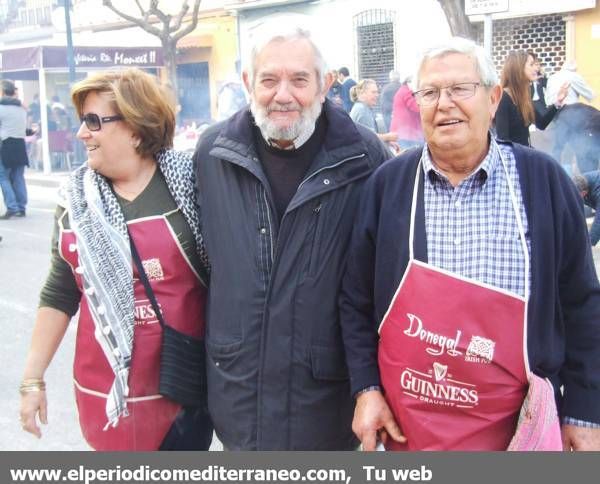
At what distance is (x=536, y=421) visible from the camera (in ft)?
6.57

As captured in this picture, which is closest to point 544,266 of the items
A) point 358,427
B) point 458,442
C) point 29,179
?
point 458,442

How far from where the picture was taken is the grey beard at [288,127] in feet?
7.88

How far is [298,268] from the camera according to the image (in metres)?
2.37

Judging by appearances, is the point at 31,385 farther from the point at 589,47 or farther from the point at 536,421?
the point at 589,47

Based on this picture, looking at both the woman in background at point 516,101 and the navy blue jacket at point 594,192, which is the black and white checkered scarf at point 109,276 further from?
the navy blue jacket at point 594,192

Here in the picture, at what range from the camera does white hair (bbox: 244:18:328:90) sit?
2402 millimetres

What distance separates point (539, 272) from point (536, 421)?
38 cm

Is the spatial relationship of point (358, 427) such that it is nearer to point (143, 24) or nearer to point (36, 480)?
point (36, 480)

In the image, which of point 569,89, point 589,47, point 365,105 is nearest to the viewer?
point 569,89

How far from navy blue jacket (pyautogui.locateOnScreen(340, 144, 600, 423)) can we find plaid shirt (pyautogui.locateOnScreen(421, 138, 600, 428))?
0.03m

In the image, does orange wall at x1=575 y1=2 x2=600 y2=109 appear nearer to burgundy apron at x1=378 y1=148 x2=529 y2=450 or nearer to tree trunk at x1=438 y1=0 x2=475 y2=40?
tree trunk at x1=438 y1=0 x2=475 y2=40

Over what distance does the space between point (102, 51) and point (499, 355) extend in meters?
16.9

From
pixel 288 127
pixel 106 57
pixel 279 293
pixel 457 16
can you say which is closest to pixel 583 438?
pixel 279 293

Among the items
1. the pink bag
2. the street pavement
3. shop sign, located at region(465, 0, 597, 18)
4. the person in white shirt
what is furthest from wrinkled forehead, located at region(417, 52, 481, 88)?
shop sign, located at region(465, 0, 597, 18)
